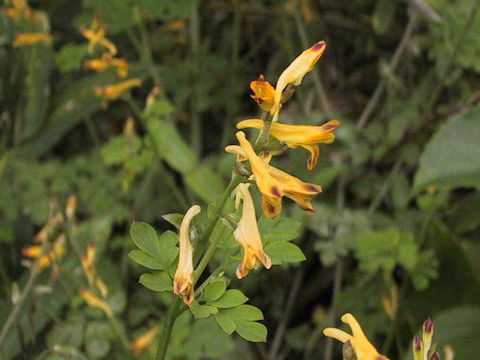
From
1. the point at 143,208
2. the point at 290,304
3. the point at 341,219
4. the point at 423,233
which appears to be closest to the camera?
the point at 423,233

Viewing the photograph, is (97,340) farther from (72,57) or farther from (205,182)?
(72,57)

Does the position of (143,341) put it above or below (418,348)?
below

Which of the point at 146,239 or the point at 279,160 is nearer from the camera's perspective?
the point at 146,239

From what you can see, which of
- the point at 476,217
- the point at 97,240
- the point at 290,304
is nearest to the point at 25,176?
the point at 97,240

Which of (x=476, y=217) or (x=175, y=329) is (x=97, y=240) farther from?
(x=476, y=217)

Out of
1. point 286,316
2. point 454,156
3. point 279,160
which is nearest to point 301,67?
point 454,156
